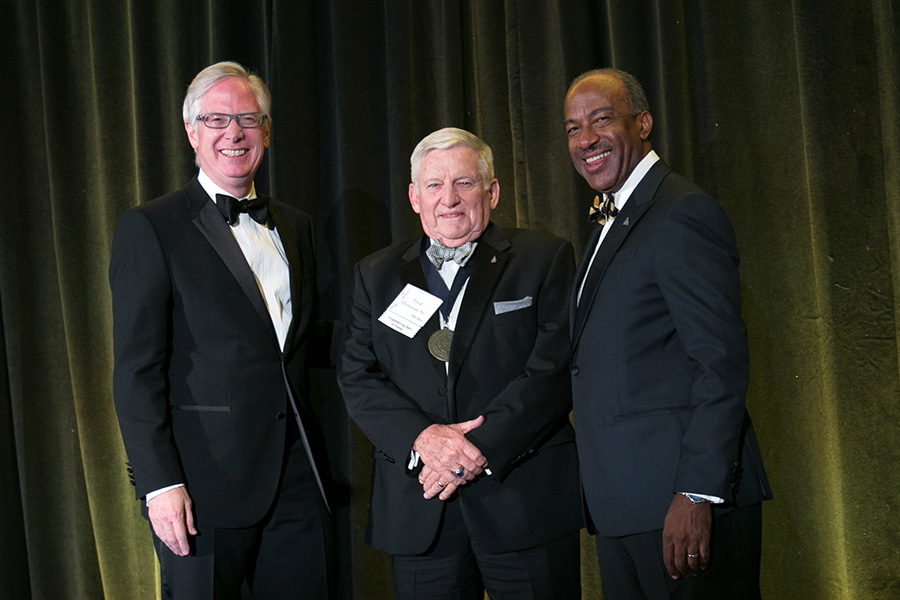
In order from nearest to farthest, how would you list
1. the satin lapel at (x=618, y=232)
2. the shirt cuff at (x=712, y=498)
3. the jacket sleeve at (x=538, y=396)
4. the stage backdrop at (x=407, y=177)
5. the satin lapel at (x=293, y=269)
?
the shirt cuff at (x=712, y=498) → the satin lapel at (x=618, y=232) → the jacket sleeve at (x=538, y=396) → the satin lapel at (x=293, y=269) → the stage backdrop at (x=407, y=177)

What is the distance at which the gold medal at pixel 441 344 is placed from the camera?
2148mm

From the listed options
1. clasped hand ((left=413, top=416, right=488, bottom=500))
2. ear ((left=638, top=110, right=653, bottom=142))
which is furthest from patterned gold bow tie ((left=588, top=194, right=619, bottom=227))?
clasped hand ((left=413, top=416, right=488, bottom=500))

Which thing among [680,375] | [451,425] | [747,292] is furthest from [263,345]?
[747,292]

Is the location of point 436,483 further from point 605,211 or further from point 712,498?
point 605,211

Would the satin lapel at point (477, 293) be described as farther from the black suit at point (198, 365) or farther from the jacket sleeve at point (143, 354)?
the jacket sleeve at point (143, 354)

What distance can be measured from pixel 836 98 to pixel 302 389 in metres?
2.16

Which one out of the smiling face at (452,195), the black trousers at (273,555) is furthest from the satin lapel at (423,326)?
the black trousers at (273,555)

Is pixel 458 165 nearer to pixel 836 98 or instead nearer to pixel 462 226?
pixel 462 226

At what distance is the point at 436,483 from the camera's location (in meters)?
2.06

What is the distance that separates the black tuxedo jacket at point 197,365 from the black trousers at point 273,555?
8cm

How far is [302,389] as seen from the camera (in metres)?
2.29

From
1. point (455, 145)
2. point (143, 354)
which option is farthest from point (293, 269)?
point (455, 145)

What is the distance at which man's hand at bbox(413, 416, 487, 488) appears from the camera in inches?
79.3

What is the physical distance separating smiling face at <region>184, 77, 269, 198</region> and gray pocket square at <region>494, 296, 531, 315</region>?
83 cm
